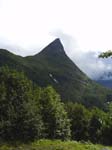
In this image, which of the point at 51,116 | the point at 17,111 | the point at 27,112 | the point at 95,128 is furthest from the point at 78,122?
the point at 17,111

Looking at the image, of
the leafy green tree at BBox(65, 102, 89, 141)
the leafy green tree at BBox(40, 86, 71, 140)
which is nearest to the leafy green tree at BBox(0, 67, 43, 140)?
the leafy green tree at BBox(40, 86, 71, 140)

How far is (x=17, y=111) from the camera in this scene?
301 feet

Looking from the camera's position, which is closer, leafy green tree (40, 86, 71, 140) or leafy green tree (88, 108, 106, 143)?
leafy green tree (40, 86, 71, 140)

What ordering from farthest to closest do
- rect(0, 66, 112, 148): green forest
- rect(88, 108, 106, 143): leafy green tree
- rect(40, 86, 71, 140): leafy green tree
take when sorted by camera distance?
rect(88, 108, 106, 143): leafy green tree
rect(40, 86, 71, 140): leafy green tree
rect(0, 66, 112, 148): green forest

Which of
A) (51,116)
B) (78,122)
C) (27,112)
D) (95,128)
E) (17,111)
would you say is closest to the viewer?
(27,112)

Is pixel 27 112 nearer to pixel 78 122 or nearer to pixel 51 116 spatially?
pixel 51 116

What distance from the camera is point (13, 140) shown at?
8694cm

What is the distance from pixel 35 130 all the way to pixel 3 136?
683 centimetres

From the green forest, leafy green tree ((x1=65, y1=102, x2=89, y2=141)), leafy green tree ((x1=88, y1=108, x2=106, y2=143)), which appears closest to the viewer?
the green forest

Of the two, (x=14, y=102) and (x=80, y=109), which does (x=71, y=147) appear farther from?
(x=80, y=109)

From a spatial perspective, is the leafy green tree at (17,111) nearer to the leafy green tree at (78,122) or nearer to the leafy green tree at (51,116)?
the leafy green tree at (51,116)

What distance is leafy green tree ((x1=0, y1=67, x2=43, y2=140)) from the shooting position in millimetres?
89456

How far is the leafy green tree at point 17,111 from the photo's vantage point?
89456mm

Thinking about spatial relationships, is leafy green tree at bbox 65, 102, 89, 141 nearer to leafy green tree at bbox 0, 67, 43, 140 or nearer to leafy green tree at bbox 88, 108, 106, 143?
leafy green tree at bbox 88, 108, 106, 143
